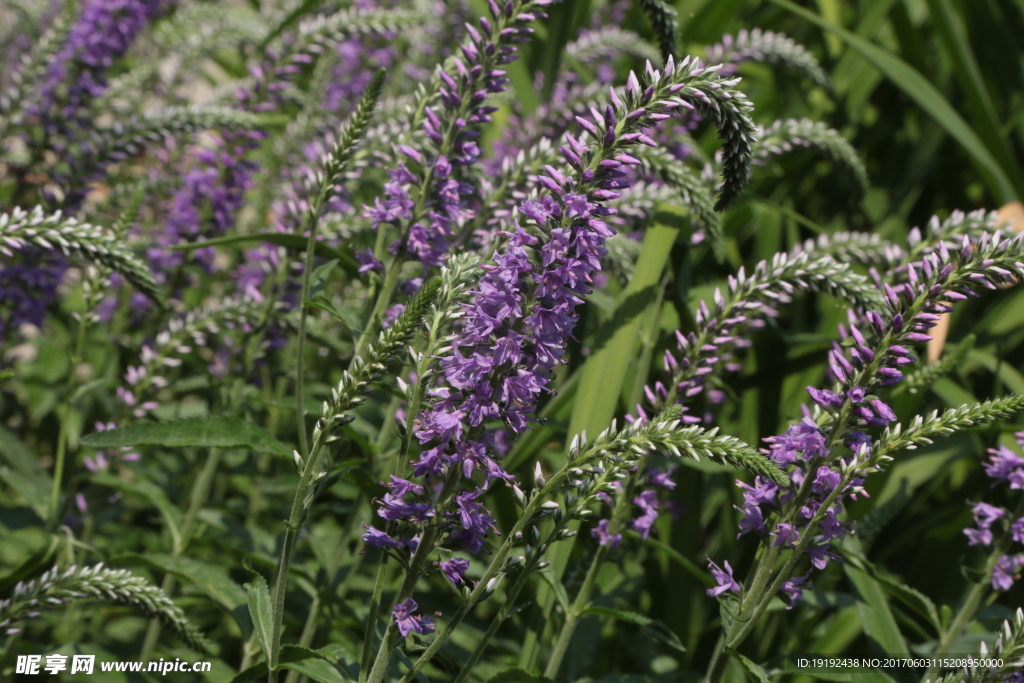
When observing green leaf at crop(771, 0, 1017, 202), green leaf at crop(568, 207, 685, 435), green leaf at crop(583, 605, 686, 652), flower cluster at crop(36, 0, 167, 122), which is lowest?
green leaf at crop(583, 605, 686, 652)

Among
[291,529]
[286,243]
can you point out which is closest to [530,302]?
[291,529]

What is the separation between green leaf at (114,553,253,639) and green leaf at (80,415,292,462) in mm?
773

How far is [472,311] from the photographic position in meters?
2.14

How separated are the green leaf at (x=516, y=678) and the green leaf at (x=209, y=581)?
1.13 meters

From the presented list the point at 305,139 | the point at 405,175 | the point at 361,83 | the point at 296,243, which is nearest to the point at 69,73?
the point at 305,139

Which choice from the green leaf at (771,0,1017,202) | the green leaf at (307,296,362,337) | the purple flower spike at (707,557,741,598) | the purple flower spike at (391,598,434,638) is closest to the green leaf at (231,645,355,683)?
the purple flower spike at (391,598,434,638)

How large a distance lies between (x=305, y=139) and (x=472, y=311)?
387cm

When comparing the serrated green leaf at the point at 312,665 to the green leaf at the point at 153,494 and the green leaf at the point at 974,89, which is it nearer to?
the green leaf at the point at 153,494

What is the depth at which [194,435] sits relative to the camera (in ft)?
8.38

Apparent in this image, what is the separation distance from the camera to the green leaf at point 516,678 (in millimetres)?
2465

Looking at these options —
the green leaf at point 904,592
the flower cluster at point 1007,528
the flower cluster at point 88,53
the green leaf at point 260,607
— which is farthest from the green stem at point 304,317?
the flower cluster at point 88,53

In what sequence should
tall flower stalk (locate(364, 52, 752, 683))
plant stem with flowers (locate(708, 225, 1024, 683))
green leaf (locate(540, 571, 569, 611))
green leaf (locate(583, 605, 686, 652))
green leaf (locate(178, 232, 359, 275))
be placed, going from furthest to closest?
green leaf (locate(178, 232, 359, 275)) → green leaf (locate(583, 605, 686, 652)) → green leaf (locate(540, 571, 569, 611)) → plant stem with flowers (locate(708, 225, 1024, 683)) → tall flower stalk (locate(364, 52, 752, 683))

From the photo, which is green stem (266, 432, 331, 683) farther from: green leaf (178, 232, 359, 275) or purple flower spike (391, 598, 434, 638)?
green leaf (178, 232, 359, 275)

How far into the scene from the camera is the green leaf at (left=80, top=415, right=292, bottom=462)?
2.52m
